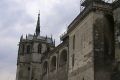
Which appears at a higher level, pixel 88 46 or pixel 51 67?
pixel 88 46

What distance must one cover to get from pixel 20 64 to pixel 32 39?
5.13 meters

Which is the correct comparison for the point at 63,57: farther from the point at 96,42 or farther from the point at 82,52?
the point at 96,42

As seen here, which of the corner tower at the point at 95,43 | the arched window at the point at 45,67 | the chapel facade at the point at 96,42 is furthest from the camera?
the arched window at the point at 45,67

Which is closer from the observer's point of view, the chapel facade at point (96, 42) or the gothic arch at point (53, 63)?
the chapel facade at point (96, 42)

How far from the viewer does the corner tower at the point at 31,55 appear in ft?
167

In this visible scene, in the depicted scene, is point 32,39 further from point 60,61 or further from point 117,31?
point 117,31

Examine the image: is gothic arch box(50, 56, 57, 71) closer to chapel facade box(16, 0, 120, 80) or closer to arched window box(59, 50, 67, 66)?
arched window box(59, 50, 67, 66)

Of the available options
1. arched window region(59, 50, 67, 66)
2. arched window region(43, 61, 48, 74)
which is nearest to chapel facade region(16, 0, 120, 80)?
arched window region(59, 50, 67, 66)

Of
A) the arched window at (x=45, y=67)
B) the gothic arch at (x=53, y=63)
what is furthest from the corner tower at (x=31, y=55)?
the gothic arch at (x=53, y=63)

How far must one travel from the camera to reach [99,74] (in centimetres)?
2261

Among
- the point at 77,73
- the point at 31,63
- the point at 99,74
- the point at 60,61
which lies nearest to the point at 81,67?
the point at 77,73

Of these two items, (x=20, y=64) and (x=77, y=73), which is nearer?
(x=77, y=73)

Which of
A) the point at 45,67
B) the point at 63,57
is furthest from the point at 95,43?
the point at 45,67

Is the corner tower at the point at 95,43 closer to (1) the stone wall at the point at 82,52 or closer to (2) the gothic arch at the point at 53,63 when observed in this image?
(1) the stone wall at the point at 82,52
